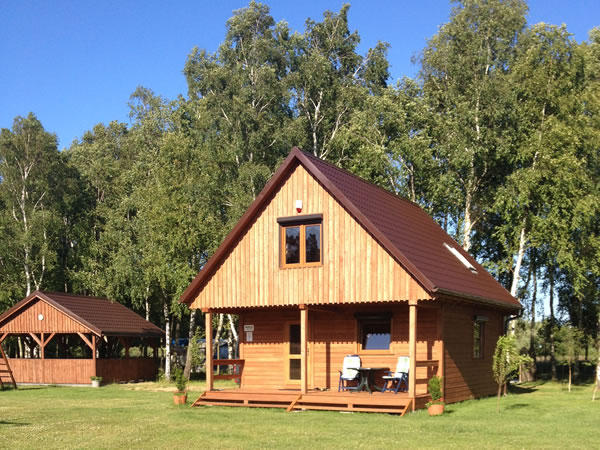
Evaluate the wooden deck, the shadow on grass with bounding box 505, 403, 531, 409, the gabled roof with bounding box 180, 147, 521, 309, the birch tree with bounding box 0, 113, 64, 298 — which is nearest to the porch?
the wooden deck

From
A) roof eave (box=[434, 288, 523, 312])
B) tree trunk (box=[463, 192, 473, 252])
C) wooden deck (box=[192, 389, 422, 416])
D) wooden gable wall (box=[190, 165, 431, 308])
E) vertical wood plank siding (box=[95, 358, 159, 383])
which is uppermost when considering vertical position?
tree trunk (box=[463, 192, 473, 252])

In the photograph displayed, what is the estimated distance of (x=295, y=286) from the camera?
61.8ft

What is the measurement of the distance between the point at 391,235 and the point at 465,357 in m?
4.92

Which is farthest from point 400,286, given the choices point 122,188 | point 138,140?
point 138,140

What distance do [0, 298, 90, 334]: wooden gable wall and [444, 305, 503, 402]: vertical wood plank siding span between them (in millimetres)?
16300

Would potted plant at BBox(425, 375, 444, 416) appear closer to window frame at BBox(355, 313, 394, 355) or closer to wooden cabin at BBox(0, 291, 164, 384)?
window frame at BBox(355, 313, 394, 355)

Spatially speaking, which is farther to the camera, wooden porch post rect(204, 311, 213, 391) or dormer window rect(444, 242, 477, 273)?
dormer window rect(444, 242, 477, 273)

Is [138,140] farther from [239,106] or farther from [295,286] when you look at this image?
[295,286]

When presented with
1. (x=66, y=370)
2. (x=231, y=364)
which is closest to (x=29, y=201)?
(x=66, y=370)

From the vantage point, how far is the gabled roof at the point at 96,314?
98.3 feet

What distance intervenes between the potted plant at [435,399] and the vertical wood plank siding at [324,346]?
5.62ft

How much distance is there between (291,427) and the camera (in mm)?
14492

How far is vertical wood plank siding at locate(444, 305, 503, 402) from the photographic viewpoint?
19.1 m

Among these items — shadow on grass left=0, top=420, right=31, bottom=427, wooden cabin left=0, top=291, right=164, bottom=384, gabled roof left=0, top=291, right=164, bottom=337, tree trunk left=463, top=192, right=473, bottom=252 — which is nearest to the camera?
shadow on grass left=0, top=420, right=31, bottom=427
